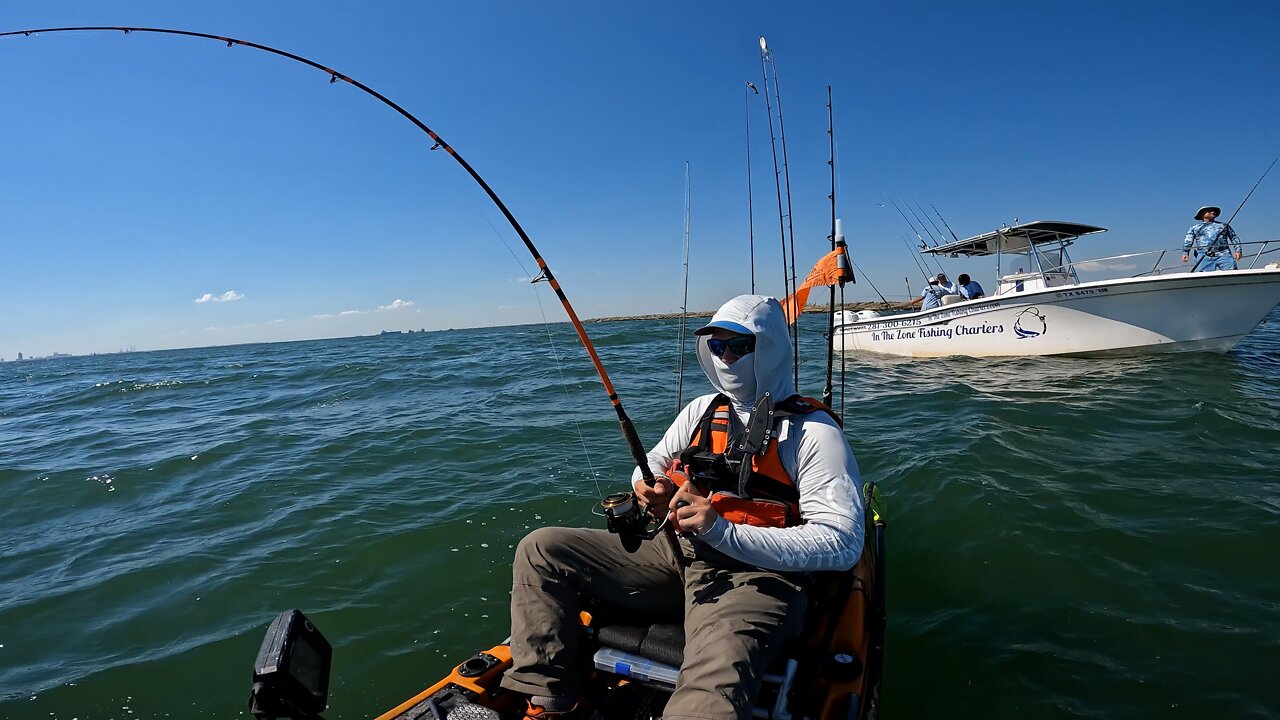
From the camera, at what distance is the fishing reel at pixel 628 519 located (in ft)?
8.60

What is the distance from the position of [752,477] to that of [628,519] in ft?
2.26

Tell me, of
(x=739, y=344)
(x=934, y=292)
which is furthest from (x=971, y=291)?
(x=739, y=344)

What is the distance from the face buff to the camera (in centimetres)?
304

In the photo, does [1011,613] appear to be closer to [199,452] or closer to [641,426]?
[641,426]

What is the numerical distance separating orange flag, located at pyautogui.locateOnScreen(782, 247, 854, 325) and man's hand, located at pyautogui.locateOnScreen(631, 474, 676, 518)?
8.76 feet

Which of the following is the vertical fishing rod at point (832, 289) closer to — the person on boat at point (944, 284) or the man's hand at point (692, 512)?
the man's hand at point (692, 512)

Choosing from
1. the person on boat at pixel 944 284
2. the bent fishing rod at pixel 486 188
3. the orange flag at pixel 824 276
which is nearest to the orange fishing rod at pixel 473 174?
Answer: the bent fishing rod at pixel 486 188

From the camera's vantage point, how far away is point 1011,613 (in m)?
4.37

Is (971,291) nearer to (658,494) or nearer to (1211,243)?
(1211,243)

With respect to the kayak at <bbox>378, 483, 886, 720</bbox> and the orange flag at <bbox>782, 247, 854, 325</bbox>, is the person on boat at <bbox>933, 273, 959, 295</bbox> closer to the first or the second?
the orange flag at <bbox>782, 247, 854, 325</bbox>

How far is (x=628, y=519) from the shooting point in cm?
267

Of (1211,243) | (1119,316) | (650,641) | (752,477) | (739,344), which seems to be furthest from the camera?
(1119,316)

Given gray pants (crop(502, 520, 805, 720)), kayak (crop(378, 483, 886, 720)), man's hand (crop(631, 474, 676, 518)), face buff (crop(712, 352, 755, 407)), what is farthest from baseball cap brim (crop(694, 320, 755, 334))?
kayak (crop(378, 483, 886, 720))

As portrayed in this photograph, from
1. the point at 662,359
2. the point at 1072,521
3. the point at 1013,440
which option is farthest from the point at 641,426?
the point at 662,359
